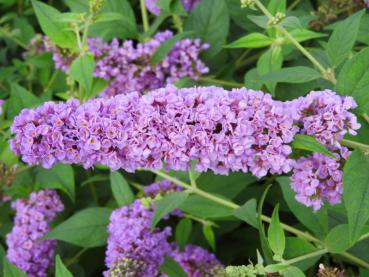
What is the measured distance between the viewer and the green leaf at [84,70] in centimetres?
344

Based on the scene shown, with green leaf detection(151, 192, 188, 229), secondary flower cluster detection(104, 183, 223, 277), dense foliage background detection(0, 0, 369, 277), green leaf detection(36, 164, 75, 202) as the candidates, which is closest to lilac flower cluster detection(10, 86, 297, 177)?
dense foliage background detection(0, 0, 369, 277)

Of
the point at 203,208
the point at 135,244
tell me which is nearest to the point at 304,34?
the point at 203,208

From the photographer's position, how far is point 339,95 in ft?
8.25

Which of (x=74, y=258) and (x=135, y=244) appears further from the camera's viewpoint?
(x=74, y=258)

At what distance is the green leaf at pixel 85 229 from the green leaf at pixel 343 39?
1.84m

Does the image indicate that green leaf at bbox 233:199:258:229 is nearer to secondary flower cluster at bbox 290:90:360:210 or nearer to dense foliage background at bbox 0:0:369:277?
dense foliage background at bbox 0:0:369:277

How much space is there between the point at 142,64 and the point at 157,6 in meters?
0.48

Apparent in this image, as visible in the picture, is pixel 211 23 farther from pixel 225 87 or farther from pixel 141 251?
pixel 141 251

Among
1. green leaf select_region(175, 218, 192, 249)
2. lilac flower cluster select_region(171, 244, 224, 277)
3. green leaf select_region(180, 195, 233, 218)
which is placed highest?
green leaf select_region(180, 195, 233, 218)

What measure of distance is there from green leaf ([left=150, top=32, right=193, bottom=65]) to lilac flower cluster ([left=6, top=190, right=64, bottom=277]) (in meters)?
1.24

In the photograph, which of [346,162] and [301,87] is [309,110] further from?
[301,87]

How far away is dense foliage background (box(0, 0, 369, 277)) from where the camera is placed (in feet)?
8.87

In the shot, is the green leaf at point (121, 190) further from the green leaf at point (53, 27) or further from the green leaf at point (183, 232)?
the green leaf at point (53, 27)

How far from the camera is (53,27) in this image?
3693 mm
